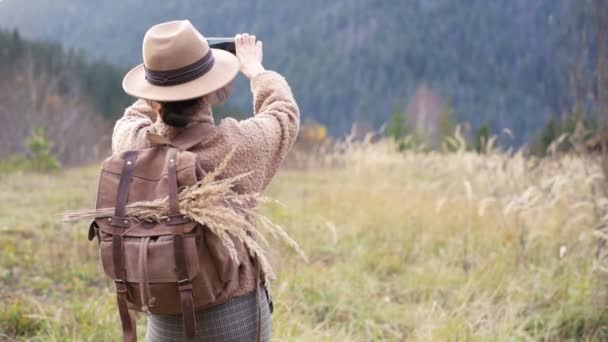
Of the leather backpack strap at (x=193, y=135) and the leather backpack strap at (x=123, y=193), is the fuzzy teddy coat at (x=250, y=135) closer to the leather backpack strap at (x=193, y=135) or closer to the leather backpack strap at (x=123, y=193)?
the leather backpack strap at (x=193, y=135)

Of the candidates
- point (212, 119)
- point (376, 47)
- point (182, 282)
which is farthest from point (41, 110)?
point (376, 47)

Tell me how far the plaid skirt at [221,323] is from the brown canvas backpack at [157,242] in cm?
15

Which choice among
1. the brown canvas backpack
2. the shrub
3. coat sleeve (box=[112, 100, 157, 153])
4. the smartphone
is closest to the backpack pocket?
the brown canvas backpack

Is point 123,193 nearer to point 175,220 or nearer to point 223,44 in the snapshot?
point 175,220

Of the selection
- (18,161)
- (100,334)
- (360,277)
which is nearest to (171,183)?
(100,334)

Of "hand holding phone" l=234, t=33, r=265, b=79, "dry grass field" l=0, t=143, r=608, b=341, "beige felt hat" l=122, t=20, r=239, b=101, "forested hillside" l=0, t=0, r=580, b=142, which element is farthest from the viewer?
"forested hillside" l=0, t=0, r=580, b=142

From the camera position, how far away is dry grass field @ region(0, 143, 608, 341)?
10.8ft

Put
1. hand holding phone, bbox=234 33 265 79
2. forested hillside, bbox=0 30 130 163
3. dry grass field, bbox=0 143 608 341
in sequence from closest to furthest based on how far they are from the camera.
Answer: hand holding phone, bbox=234 33 265 79
dry grass field, bbox=0 143 608 341
forested hillside, bbox=0 30 130 163

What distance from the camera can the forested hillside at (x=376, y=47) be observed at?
170 ft

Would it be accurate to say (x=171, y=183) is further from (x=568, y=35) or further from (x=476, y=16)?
(x=476, y=16)

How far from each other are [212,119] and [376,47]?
6810 cm

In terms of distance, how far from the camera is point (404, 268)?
476 centimetres

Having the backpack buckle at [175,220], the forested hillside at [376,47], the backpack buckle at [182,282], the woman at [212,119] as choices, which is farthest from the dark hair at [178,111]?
the forested hillside at [376,47]

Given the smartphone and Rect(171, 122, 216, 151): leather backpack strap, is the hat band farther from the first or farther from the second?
the smartphone
